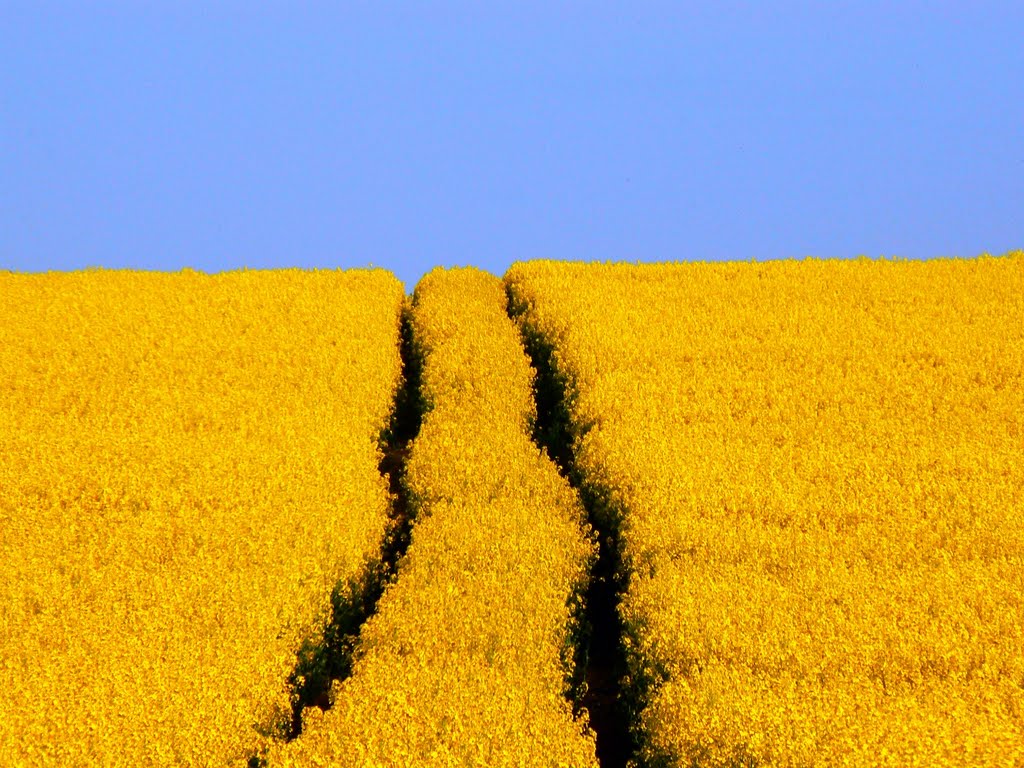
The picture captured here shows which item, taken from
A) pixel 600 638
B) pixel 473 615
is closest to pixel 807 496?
pixel 600 638

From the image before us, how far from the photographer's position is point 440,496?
12625 millimetres

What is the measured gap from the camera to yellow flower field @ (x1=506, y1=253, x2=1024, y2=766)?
27.1 ft

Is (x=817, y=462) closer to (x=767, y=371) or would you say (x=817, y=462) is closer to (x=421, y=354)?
(x=767, y=371)

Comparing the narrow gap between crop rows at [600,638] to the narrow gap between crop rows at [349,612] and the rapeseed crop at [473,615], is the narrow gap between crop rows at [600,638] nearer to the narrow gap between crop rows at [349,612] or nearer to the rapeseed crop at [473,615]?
the rapeseed crop at [473,615]

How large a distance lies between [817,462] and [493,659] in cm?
539

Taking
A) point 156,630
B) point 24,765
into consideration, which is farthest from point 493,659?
point 24,765

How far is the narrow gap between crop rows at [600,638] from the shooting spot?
9.85 metres

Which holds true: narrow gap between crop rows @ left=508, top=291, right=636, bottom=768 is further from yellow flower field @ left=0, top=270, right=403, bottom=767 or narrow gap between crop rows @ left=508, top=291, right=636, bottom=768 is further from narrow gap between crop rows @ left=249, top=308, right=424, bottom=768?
yellow flower field @ left=0, top=270, right=403, bottom=767

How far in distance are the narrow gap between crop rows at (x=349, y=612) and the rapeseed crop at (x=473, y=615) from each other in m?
0.32

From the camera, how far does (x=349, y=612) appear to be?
10.8 m

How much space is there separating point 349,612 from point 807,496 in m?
4.90

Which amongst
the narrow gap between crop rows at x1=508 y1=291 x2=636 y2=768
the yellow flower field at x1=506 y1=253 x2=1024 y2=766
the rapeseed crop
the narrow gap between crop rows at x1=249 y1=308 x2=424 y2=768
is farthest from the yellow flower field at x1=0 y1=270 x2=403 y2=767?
the yellow flower field at x1=506 y1=253 x2=1024 y2=766

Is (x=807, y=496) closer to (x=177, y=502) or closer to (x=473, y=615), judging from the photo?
(x=473, y=615)

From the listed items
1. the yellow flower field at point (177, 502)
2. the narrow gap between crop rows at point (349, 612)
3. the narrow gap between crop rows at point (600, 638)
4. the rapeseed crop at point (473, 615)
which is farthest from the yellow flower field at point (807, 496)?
the yellow flower field at point (177, 502)
